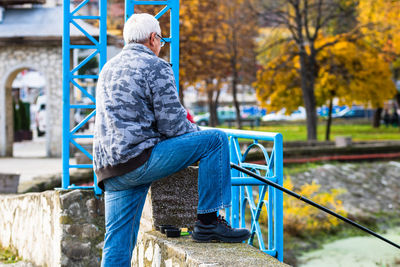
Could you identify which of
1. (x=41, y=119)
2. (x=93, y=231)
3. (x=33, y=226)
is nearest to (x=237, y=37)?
(x=41, y=119)

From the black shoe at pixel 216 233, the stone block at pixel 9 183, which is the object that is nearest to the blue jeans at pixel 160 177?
the black shoe at pixel 216 233

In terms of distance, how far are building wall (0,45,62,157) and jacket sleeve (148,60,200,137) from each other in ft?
53.0

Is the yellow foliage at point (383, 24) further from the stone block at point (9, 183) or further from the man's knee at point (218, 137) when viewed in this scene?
the man's knee at point (218, 137)

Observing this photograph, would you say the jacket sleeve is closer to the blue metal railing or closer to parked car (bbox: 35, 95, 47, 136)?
the blue metal railing

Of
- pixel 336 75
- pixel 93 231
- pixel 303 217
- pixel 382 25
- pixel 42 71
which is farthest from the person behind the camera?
pixel 336 75

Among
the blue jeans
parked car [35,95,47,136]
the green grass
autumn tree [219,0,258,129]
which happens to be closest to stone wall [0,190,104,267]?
the blue jeans

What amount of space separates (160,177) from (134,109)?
1.40ft

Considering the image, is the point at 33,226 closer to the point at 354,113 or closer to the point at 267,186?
the point at 267,186

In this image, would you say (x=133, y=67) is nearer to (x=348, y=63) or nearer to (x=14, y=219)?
(x=14, y=219)

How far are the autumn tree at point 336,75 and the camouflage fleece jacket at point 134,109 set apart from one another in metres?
21.5

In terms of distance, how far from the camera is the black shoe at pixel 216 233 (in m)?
4.20

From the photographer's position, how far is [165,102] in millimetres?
3840

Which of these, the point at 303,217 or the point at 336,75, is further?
the point at 336,75

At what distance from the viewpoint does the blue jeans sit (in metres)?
3.90
